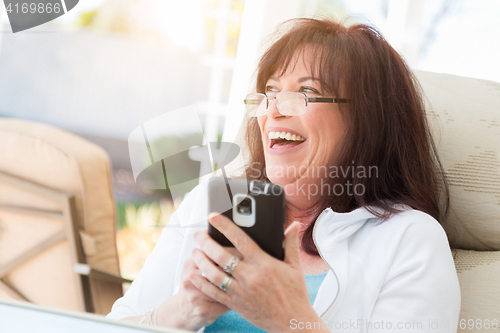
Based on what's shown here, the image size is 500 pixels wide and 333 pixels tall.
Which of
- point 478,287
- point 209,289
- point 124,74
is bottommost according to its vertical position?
point 478,287

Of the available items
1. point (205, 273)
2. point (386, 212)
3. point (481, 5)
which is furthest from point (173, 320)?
point (481, 5)

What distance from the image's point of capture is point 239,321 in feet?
1.68

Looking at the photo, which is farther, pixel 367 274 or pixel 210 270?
pixel 367 274

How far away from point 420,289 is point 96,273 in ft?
1.31

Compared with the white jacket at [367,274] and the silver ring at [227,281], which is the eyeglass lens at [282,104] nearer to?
the white jacket at [367,274]

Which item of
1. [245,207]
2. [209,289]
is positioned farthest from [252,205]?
[209,289]

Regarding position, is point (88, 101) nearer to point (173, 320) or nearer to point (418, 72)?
point (173, 320)

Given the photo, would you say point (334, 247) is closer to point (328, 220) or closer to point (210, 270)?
point (328, 220)

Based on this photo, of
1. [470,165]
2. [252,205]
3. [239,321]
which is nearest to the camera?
[252,205]

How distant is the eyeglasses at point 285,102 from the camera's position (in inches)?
22.8

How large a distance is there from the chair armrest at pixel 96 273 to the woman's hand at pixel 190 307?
70mm

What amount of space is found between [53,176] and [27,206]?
0.19 ft

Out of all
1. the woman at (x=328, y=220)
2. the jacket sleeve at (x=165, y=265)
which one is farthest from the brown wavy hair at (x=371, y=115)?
the jacket sleeve at (x=165, y=265)

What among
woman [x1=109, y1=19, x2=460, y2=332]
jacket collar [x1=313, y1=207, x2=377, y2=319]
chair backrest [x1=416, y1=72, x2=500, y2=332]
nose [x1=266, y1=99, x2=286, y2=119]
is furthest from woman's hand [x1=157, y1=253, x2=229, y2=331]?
chair backrest [x1=416, y1=72, x2=500, y2=332]
